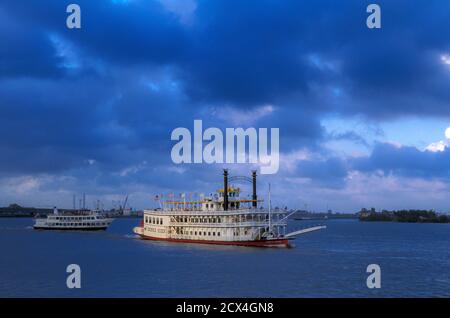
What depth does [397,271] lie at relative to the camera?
209 feet

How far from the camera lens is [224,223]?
86938 millimetres

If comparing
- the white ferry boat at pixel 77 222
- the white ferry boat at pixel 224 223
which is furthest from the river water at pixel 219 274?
the white ferry boat at pixel 77 222

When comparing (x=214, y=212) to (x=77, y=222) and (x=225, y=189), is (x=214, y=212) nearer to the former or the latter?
(x=225, y=189)

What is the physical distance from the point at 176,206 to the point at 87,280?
51618mm

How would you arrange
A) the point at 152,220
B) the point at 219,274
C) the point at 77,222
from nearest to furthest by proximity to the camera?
1. the point at 219,274
2. the point at 152,220
3. the point at 77,222

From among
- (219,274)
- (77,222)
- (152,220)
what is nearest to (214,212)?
(152,220)

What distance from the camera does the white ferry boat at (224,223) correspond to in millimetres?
84250

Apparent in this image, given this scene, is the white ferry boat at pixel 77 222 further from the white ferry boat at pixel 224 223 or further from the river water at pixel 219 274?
the river water at pixel 219 274

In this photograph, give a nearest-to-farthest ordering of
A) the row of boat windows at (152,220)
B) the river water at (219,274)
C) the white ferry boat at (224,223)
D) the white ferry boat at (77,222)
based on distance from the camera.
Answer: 1. the river water at (219,274)
2. the white ferry boat at (224,223)
3. the row of boat windows at (152,220)
4. the white ferry boat at (77,222)

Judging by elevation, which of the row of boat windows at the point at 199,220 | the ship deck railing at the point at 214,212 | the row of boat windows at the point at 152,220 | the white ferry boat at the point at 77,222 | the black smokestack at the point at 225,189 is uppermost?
the black smokestack at the point at 225,189

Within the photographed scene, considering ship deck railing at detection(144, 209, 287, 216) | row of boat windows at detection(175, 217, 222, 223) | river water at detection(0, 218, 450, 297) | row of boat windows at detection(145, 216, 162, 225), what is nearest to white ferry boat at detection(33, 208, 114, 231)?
row of boat windows at detection(145, 216, 162, 225)
